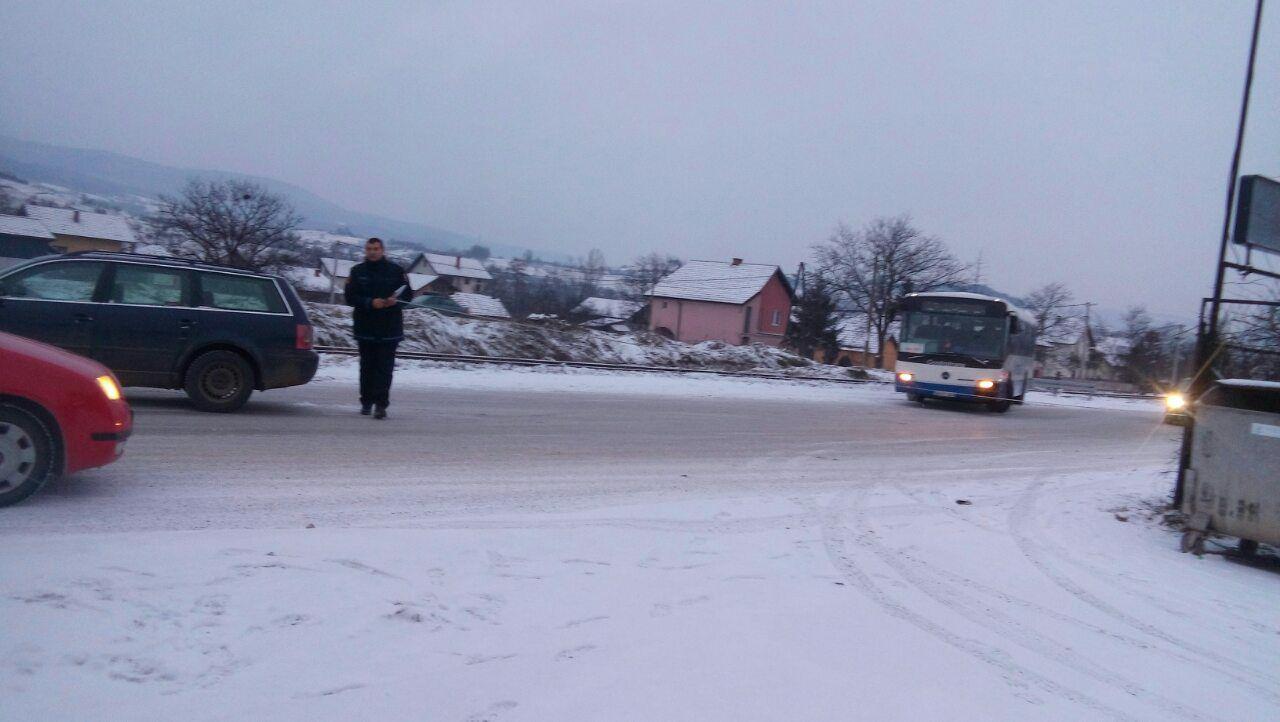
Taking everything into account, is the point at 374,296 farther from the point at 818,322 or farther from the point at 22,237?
the point at 22,237

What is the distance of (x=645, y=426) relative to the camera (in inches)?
504

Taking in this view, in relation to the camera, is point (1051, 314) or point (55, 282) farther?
point (1051, 314)

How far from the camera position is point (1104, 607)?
19.1 ft

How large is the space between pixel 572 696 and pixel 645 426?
9136mm

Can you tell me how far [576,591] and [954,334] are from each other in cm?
1809

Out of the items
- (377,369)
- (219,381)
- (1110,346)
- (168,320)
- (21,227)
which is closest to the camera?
(168,320)

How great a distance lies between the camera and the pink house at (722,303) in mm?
58756

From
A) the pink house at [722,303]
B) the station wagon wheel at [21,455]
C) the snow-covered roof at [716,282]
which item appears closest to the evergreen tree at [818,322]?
the pink house at [722,303]

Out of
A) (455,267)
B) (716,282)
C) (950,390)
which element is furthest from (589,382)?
(455,267)

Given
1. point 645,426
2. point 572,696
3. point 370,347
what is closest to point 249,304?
point 370,347

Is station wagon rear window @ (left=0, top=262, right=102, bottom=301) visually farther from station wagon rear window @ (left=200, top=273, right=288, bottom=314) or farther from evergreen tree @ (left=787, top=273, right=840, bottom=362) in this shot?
evergreen tree @ (left=787, top=273, right=840, bottom=362)

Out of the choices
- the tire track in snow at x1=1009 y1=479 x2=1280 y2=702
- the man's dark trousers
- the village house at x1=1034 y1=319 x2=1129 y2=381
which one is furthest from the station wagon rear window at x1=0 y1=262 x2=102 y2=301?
the village house at x1=1034 y1=319 x2=1129 y2=381

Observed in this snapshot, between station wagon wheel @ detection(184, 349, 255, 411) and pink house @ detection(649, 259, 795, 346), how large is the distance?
4809 cm

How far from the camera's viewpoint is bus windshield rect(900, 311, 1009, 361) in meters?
20.7
